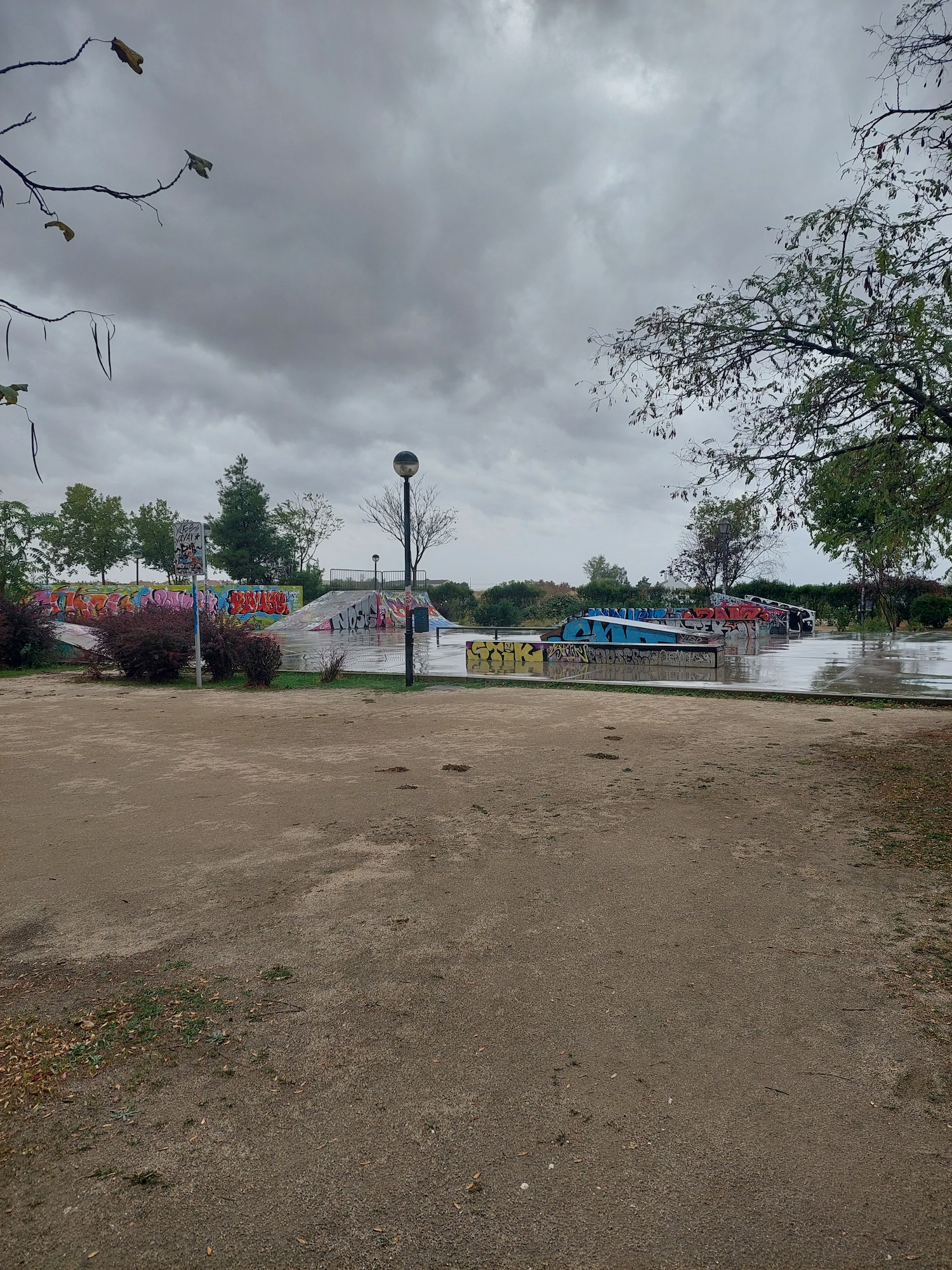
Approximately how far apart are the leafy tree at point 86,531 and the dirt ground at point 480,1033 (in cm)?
5346

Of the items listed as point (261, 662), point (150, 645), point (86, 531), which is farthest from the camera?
point (86, 531)

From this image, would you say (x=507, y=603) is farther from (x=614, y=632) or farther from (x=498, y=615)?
(x=614, y=632)

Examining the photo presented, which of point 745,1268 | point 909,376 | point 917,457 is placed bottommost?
point 745,1268

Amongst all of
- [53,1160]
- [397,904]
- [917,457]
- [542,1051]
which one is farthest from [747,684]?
[53,1160]

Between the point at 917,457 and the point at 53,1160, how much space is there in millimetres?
7713

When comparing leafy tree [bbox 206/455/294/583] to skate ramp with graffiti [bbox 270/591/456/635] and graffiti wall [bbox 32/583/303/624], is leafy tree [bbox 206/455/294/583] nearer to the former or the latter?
graffiti wall [bbox 32/583/303/624]

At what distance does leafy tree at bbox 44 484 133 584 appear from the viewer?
172 ft

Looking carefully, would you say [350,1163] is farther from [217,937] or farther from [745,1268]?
[217,937]

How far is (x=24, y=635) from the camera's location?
1698 cm

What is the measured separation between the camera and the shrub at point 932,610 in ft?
101

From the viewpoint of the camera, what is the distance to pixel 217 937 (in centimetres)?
338

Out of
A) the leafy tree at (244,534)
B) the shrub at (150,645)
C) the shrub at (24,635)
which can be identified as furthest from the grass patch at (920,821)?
the leafy tree at (244,534)

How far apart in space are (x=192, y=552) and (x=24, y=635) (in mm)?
6636

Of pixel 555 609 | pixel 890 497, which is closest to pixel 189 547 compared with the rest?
pixel 890 497
